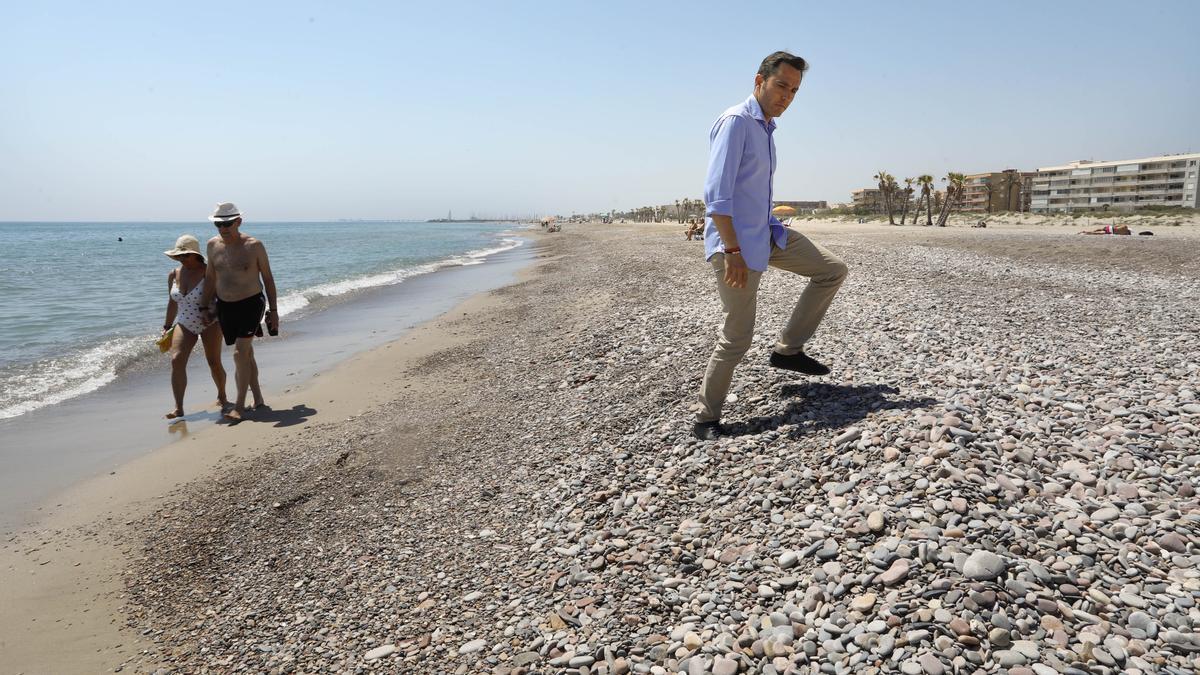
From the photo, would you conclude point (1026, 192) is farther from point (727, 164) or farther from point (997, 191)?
point (727, 164)

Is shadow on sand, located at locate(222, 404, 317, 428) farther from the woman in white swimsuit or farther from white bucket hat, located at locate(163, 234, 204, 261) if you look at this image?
white bucket hat, located at locate(163, 234, 204, 261)

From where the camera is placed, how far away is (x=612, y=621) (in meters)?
2.79

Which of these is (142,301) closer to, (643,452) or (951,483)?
(643,452)

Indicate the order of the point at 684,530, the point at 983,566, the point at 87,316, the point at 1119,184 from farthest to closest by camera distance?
the point at 1119,184 → the point at 87,316 → the point at 684,530 → the point at 983,566

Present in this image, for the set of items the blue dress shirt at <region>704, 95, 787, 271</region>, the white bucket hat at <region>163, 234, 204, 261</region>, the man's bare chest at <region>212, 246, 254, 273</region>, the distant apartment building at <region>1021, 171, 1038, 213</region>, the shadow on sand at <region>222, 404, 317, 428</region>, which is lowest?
the shadow on sand at <region>222, 404, 317, 428</region>

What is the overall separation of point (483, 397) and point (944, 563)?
16.6 ft

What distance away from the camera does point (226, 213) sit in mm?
6629

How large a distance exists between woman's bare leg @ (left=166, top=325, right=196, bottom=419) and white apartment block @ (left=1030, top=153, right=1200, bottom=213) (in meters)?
93.6

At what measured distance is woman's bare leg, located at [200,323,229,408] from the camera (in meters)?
7.05

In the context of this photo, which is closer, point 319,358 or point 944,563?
point 944,563

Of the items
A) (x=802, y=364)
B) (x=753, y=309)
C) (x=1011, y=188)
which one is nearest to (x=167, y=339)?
(x=753, y=309)

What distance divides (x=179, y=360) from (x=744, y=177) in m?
6.21

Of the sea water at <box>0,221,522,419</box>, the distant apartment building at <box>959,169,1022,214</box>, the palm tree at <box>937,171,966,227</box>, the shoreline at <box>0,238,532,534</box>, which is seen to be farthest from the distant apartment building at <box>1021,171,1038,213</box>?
A: the shoreline at <box>0,238,532,534</box>

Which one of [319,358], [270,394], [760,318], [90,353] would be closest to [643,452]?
[760,318]
